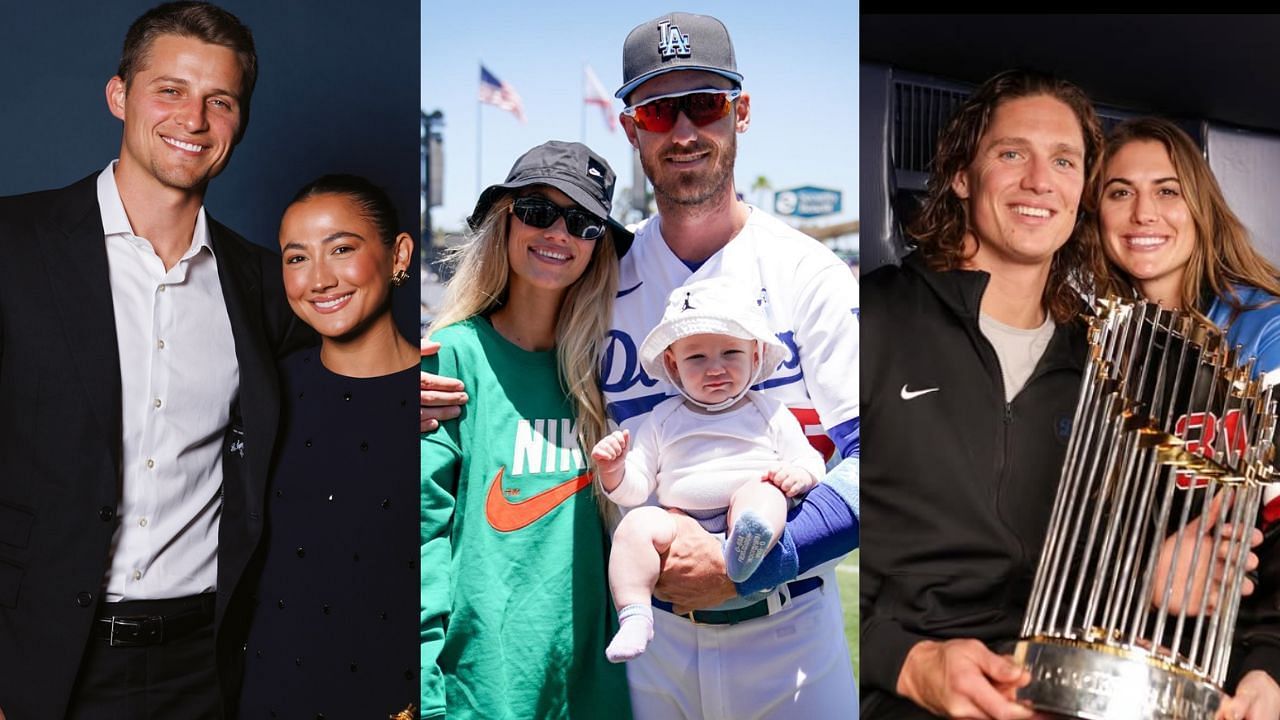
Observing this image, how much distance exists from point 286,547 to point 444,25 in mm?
2026

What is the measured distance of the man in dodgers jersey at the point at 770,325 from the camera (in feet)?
12.4

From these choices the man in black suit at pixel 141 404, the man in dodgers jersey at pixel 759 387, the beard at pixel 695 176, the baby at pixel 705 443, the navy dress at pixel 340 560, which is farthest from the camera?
the navy dress at pixel 340 560

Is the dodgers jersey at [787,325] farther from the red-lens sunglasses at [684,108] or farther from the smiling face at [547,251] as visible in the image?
the red-lens sunglasses at [684,108]

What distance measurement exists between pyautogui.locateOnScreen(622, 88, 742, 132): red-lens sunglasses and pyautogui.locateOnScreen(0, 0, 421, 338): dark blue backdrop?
0.92 m

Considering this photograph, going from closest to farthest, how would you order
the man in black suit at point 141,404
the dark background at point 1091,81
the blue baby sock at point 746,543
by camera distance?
the blue baby sock at point 746,543
the man in black suit at point 141,404
the dark background at point 1091,81

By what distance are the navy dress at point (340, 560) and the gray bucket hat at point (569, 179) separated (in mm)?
776

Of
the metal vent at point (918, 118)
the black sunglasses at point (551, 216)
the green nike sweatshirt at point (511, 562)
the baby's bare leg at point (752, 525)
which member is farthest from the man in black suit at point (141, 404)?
the metal vent at point (918, 118)

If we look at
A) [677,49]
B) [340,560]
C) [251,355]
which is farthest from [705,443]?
[251,355]

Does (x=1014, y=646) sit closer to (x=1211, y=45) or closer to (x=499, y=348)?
(x=499, y=348)

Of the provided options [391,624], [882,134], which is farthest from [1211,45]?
[391,624]

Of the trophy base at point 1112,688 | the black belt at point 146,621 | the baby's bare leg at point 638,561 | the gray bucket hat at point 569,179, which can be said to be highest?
the gray bucket hat at point 569,179

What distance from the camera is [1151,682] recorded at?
360 cm

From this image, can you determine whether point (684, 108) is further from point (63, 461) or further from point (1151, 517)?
point (63, 461)

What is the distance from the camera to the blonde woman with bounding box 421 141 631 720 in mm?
3805
